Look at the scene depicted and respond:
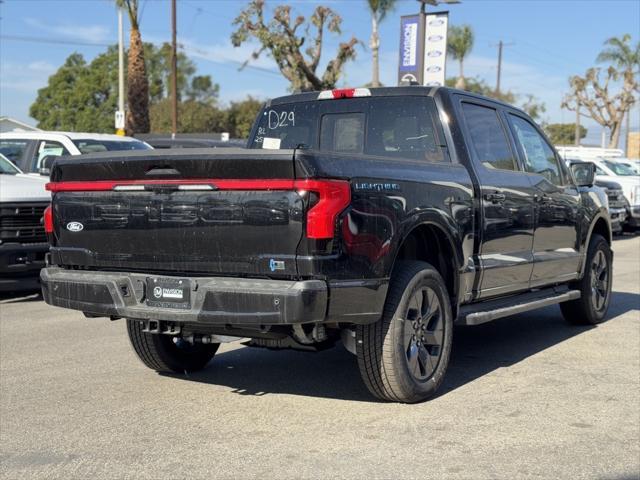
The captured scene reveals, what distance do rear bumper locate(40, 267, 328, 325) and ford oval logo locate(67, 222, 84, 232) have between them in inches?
10.2

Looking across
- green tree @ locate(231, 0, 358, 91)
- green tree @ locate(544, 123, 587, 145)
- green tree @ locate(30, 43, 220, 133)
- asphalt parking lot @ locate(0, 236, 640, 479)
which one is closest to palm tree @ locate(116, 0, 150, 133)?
green tree @ locate(231, 0, 358, 91)

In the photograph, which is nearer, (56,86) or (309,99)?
(309,99)

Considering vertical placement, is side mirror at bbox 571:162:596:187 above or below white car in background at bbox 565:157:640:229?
above

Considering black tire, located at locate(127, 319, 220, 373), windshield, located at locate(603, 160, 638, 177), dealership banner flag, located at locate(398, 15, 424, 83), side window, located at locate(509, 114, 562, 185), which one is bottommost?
black tire, located at locate(127, 319, 220, 373)

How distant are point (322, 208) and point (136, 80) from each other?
31.3m

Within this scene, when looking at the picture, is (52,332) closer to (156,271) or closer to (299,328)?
(156,271)

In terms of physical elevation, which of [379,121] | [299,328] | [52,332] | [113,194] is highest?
[379,121]

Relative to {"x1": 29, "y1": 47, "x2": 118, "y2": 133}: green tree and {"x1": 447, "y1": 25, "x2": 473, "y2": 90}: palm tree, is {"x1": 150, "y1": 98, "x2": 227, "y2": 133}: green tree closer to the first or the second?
{"x1": 29, "y1": 47, "x2": 118, "y2": 133}: green tree

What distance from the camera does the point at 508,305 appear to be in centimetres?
660

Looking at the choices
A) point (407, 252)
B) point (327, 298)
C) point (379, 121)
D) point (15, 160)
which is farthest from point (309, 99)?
point (15, 160)

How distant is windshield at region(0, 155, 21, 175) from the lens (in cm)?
1093

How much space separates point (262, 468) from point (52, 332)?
4346 millimetres

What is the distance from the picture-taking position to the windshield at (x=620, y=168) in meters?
23.5

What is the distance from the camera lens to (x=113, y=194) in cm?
514
